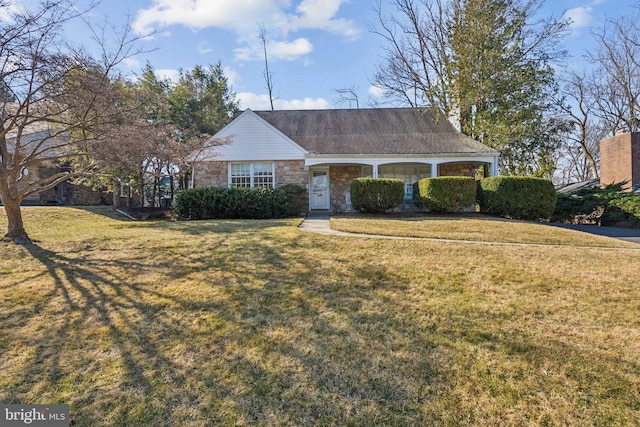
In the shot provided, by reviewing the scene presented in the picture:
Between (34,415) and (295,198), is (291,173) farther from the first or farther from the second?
(34,415)

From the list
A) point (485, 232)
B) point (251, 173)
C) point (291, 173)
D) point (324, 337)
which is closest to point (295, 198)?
point (291, 173)

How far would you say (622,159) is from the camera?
15297 mm

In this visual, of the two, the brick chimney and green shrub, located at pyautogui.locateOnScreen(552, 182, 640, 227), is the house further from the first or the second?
the brick chimney

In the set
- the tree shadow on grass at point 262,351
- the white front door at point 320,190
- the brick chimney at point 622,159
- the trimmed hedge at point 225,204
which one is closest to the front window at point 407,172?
the white front door at point 320,190

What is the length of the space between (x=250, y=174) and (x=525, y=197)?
1087 cm

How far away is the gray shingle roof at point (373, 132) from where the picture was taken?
14.4 meters

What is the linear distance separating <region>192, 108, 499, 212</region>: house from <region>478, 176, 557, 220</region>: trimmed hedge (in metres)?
2.74

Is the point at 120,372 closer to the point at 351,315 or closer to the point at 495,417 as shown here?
the point at 351,315

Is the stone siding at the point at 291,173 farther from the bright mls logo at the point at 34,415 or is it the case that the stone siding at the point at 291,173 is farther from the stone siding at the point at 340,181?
the bright mls logo at the point at 34,415

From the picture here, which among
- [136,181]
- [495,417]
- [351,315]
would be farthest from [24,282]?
[136,181]

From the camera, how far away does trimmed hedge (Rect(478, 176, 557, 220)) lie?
443 inches

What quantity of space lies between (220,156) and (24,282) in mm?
10236

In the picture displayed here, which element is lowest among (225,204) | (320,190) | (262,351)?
(262,351)

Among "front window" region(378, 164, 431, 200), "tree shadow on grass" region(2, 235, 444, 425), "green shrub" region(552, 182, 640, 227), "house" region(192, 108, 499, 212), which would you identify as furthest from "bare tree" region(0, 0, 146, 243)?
"green shrub" region(552, 182, 640, 227)
